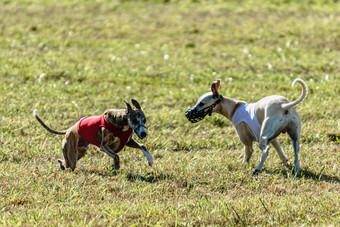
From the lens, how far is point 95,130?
670 centimetres

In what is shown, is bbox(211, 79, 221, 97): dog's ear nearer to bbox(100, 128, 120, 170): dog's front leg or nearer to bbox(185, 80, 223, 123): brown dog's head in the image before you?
bbox(185, 80, 223, 123): brown dog's head

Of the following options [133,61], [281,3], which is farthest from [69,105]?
[281,3]

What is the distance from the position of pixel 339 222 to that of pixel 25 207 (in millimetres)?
3065

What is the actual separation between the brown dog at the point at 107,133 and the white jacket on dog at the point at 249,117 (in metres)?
1.31

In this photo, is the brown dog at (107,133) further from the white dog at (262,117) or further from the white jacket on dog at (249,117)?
the white jacket on dog at (249,117)

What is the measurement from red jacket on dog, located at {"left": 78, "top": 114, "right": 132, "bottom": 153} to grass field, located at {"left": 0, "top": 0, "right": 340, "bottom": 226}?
440 millimetres

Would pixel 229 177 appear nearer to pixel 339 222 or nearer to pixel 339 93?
pixel 339 222

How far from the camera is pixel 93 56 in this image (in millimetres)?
14266

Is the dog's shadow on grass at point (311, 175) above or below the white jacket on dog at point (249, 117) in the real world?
below

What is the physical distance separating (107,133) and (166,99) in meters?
4.48

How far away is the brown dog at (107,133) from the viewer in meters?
6.43

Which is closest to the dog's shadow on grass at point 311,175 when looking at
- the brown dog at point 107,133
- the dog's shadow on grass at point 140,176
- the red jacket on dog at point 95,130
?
the dog's shadow on grass at point 140,176

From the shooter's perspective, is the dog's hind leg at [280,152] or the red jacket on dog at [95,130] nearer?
the red jacket on dog at [95,130]

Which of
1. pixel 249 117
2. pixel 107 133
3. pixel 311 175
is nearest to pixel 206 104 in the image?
pixel 249 117
